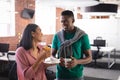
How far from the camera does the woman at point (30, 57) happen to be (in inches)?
67.5

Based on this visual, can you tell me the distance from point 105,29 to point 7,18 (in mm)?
6242

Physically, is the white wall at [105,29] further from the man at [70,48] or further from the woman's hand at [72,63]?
the woman's hand at [72,63]

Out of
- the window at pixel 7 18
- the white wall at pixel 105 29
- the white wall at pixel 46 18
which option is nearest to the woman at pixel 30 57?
the window at pixel 7 18

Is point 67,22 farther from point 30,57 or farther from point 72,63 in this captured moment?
point 30,57

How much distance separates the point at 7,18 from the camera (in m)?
8.12

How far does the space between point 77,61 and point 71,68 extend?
106mm

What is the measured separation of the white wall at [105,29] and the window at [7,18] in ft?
16.8

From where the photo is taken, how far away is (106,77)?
6391 mm

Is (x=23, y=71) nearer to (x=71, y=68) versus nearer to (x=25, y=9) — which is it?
(x=71, y=68)

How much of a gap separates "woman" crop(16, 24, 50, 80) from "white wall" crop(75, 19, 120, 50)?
34.0 ft

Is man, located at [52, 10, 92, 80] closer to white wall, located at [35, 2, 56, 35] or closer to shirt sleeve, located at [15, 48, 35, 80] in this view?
shirt sleeve, located at [15, 48, 35, 80]

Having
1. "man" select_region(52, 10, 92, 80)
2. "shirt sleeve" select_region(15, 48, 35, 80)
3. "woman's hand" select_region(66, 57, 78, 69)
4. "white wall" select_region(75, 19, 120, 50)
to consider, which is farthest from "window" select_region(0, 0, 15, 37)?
"shirt sleeve" select_region(15, 48, 35, 80)

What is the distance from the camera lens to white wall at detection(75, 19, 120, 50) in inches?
472

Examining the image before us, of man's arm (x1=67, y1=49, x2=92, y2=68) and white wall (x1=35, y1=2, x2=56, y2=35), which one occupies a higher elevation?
white wall (x1=35, y1=2, x2=56, y2=35)
